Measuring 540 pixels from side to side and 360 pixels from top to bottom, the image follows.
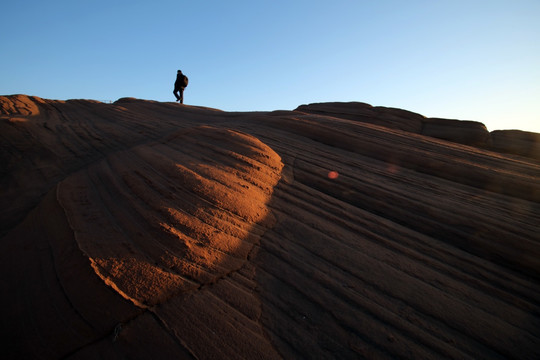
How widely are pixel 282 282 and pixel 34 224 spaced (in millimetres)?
2578

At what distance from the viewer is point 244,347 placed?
1.46 m

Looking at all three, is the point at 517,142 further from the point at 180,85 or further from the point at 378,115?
the point at 180,85

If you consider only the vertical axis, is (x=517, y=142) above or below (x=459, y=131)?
below

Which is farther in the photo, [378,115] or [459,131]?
[378,115]

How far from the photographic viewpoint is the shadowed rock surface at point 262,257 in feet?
4.96

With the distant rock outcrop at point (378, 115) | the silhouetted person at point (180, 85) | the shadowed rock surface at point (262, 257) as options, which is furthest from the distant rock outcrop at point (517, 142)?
the silhouetted person at point (180, 85)

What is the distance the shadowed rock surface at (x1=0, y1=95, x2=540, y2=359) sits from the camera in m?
1.51

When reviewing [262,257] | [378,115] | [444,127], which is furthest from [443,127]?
[262,257]

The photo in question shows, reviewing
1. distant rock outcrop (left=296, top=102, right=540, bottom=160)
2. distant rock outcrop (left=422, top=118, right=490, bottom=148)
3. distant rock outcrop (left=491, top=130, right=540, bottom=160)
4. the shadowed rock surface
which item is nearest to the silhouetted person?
distant rock outcrop (left=296, top=102, right=540, bottom=160)

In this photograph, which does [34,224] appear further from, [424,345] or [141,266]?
[424,345]

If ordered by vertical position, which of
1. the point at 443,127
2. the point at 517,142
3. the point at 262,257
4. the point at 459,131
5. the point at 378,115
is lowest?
the point at 262,257

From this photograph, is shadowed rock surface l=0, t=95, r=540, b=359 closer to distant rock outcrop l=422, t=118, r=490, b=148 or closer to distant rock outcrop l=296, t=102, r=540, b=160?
distant rock outcrop l=422, t=118, r=490, b=148

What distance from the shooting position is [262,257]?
217 cm

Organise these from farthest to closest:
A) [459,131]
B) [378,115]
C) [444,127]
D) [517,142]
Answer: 1. [378,115]
2. [444,127]
3. [459,131]
4. [517,142]
